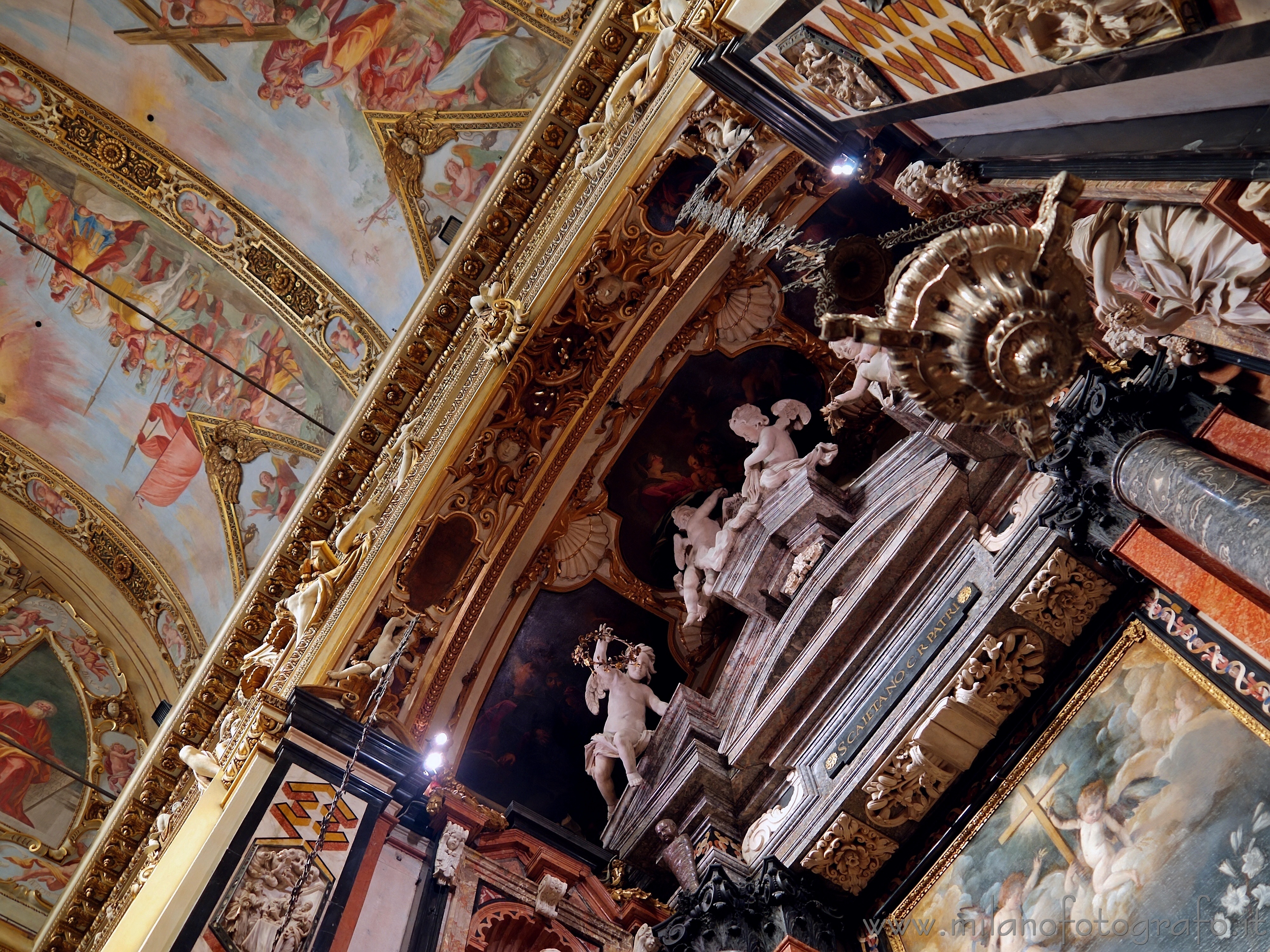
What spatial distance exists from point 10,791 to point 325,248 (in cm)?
602

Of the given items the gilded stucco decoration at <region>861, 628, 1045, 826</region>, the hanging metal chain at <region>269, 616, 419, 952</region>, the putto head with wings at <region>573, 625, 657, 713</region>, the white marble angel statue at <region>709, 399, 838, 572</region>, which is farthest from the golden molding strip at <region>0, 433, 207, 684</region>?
the gilded stucco decoration at <region>861, 628, 1045, 826</region>

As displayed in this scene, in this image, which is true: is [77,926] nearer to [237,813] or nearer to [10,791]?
[10,791]

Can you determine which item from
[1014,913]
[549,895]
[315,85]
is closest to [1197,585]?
[1014,913]

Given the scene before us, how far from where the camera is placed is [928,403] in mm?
3209

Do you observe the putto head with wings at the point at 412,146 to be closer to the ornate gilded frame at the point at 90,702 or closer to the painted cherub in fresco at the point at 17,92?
the painted cherub in fresco at the point at 17,92

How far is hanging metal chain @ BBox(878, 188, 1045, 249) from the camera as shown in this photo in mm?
4332

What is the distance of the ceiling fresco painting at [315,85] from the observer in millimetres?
8055

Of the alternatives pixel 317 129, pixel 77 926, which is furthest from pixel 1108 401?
pixel 77 926

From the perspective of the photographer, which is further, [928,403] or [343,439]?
[343,439]

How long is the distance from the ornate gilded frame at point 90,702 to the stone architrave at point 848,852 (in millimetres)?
7880

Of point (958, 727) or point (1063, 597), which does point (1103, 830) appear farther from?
point (1063, 597)

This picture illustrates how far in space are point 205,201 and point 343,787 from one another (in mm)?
5748

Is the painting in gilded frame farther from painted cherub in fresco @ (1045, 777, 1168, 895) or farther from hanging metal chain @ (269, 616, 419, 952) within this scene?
hanging metal chain @ (269, 616, 419, 952)

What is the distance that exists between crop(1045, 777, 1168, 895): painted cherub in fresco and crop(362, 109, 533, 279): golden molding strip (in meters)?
6.00
